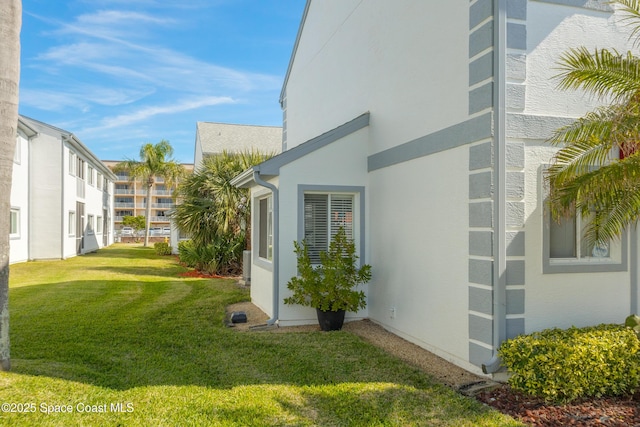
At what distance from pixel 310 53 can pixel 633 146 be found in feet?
31.6

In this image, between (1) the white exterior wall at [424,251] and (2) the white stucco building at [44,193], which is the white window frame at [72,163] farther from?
(1) the white exterior wall at [424,251]

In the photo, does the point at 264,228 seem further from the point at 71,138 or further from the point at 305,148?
the point at 71,138

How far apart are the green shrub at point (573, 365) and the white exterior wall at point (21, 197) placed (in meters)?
21.3

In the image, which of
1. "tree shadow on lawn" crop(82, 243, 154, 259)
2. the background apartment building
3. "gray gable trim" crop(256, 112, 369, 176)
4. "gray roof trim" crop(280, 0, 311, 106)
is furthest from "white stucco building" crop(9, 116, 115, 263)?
the background apartment building

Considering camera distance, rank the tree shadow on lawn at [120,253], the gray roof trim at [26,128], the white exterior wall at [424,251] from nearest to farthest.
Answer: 1. the white exterior wall at [424,251]
2. the gray roof trim at [26,128]
3. the tree shadow on lawn at [120,253]

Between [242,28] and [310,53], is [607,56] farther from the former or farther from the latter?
[242,28]

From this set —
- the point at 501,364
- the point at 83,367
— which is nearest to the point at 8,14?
the point at 83,367

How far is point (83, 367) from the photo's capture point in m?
5.95

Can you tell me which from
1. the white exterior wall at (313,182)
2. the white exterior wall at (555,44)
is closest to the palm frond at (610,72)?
the white exterior wall at (555,44)

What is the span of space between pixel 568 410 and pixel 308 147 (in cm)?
618

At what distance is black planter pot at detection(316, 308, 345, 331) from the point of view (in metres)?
8.39

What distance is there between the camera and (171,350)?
7.04 m

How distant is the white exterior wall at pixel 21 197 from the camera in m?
19.6

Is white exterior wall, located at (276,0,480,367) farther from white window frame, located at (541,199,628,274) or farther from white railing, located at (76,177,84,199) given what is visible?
white railing, located at (76,177,84,199)
